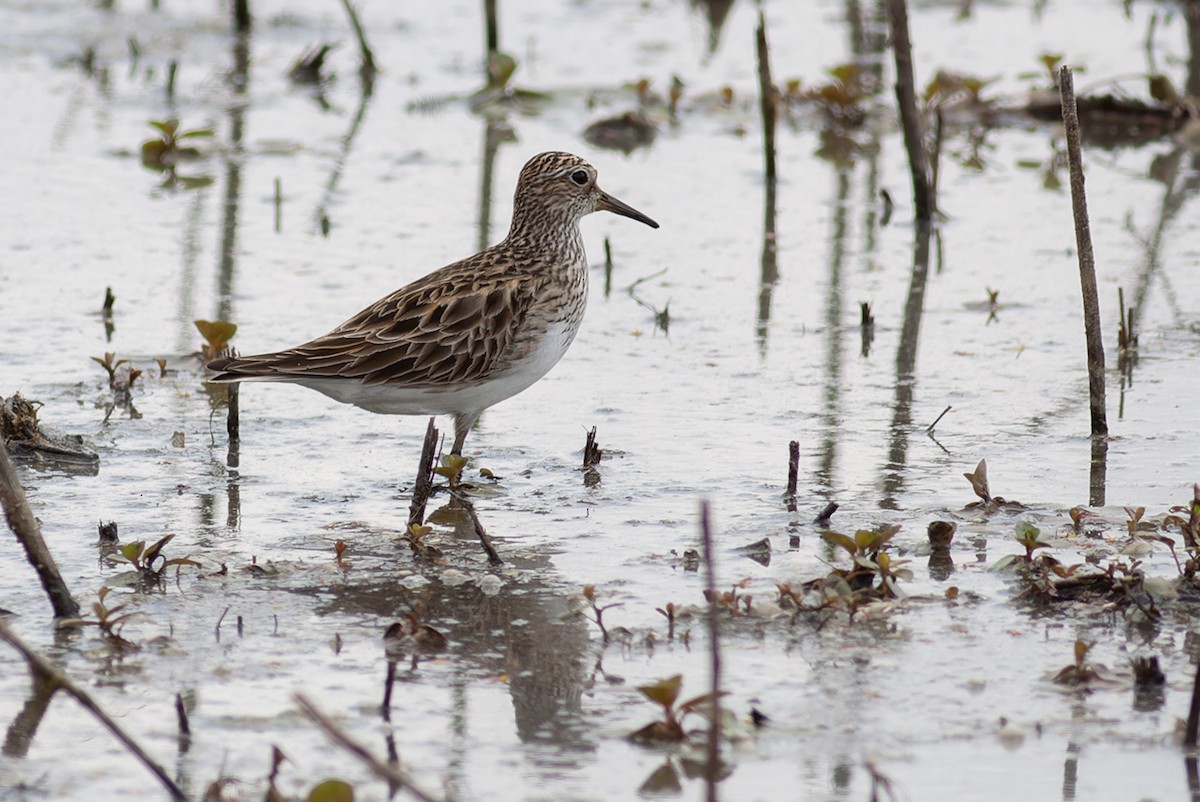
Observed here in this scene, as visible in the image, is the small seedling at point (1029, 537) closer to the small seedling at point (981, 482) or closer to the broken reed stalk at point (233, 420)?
the small seedling at point (981, 482)

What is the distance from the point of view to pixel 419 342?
7.85 metres

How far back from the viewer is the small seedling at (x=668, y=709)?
5445 mm

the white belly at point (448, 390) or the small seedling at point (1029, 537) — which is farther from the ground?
the white belly at point (448, 390)

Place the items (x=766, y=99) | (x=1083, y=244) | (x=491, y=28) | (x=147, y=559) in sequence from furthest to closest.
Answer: (x=491, y=28) → (x=766, y=99) → (x=1083, y=244) → (x=147, y=559)

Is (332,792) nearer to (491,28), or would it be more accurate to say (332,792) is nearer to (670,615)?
(670,615)

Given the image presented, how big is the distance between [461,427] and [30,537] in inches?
97.6

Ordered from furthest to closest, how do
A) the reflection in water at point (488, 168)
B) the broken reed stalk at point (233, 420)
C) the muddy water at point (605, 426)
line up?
the reflection in water at point (488, 168) → the broken reed stalk at point (233, 420) → the muddy water at point (605, 426)

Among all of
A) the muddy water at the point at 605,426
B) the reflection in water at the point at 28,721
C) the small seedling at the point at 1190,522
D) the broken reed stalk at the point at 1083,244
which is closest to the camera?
the reflection in water at the point at 28,721

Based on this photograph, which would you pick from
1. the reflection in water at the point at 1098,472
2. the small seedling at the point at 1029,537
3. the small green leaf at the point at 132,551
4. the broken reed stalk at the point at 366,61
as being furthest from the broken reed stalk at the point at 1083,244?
the broken reed stalk at the point at 366,61

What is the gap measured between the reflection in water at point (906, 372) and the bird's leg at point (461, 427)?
189 centimetres

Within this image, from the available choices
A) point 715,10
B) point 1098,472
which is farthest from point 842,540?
point 715,10

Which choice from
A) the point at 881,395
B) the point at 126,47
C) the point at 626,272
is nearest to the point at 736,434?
the point at 881,395

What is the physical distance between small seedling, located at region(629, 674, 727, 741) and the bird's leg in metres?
2.72

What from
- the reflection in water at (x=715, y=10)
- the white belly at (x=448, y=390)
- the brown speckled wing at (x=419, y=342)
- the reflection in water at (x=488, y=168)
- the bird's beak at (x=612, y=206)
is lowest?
the white belly at (x=448, y=390)
